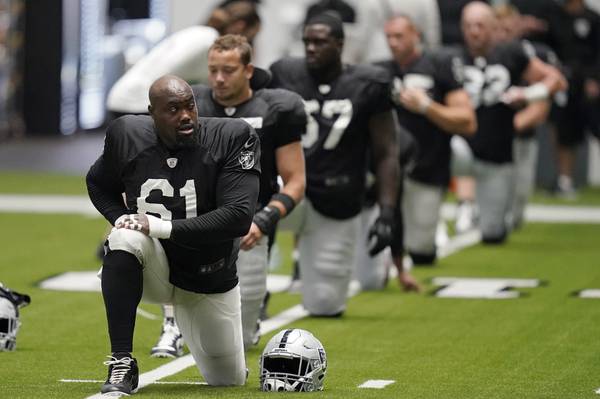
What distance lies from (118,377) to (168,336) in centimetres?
150

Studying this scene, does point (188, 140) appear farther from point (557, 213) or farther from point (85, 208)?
point (557, 213)

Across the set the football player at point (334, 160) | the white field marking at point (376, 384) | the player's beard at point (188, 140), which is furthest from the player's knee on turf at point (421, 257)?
the player's beard at point (188, 140)

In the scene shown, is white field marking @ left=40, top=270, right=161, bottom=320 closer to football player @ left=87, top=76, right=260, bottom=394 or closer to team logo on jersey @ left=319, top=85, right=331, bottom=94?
team logo on jersey @ left=319, top=85, right=331, bottom=94

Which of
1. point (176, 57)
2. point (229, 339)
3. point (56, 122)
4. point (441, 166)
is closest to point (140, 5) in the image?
point (56, 122)

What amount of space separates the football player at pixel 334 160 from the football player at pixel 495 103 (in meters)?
4.04

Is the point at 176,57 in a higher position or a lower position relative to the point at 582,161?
higher

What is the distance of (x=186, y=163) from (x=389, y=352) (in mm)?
1944

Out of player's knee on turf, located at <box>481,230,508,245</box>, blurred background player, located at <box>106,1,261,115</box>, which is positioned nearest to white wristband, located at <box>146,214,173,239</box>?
blurred background player, located at <box>106,1,261,115</box>

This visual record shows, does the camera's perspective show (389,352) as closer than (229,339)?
No

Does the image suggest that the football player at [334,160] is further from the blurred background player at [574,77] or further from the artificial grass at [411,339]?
the blurred background player at [574,77]

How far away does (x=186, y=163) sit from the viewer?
6441 mm

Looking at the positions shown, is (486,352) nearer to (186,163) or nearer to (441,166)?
(186,163)

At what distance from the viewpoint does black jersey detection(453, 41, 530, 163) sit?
13.2 meters

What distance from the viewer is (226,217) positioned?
634 centimetres
